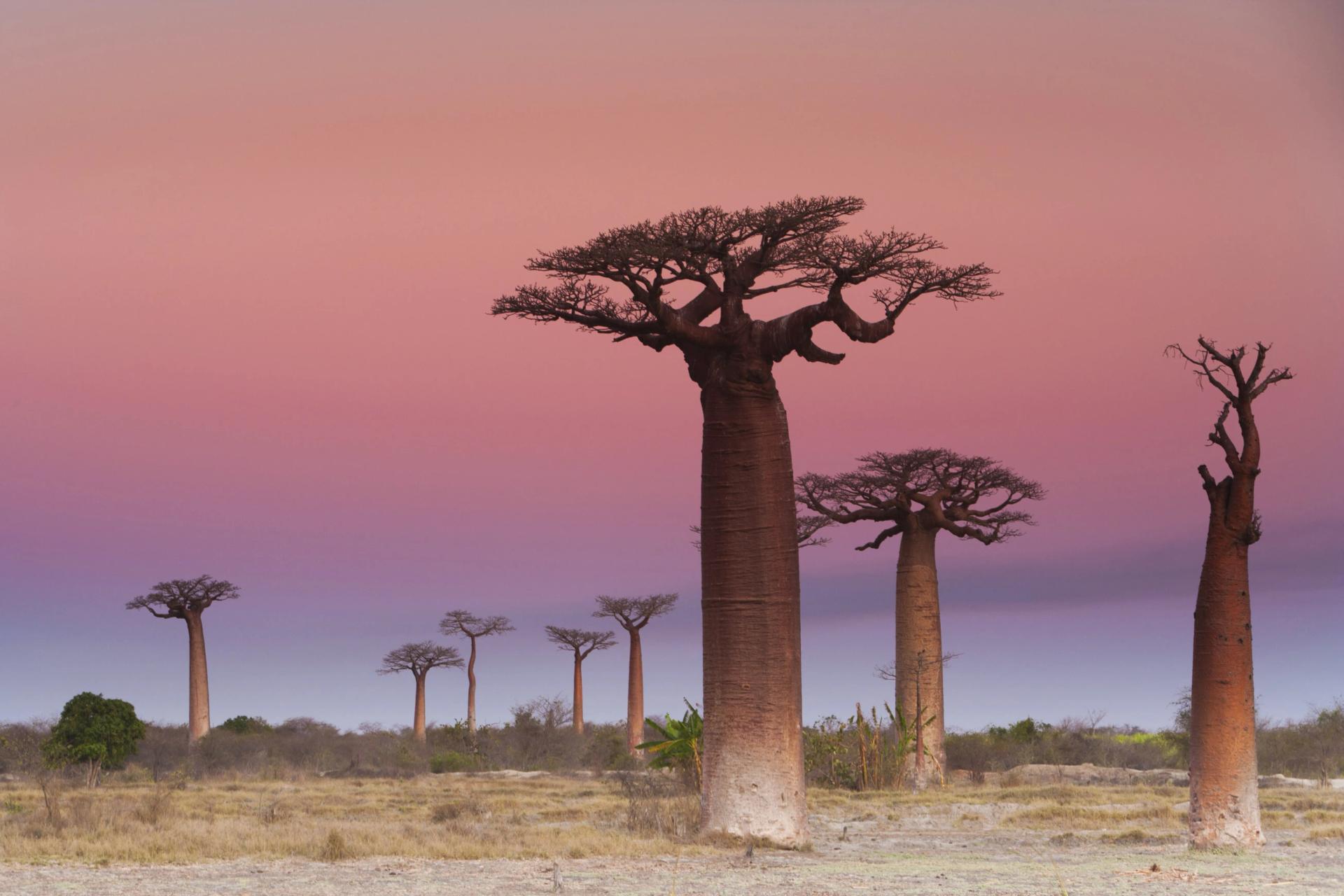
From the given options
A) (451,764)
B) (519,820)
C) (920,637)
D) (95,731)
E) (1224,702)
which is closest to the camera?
(1224,702)

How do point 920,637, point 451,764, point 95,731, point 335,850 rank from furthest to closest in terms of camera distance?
1. point 451,764
2. point 95,731
3. point 920,637
4. point 335,850

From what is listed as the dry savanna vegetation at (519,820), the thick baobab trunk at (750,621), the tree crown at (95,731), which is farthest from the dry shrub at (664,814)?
the tree crown at (95,731)

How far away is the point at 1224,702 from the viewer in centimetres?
1208

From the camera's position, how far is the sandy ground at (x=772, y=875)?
9.58 metres

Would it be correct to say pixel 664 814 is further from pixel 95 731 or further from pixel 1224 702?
pixel 95 731

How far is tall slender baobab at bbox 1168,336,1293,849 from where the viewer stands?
39.3ft

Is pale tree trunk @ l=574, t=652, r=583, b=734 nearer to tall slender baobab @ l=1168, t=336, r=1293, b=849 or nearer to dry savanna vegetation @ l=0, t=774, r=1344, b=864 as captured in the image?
dry savanna vegetation @ l=0, t=774, r=1344, b=864

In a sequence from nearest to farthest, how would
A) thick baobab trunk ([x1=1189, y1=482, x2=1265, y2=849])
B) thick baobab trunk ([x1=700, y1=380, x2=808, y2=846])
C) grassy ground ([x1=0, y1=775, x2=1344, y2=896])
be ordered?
grassy ground ([x1=0, y1=775, x2=1344, y2=896]) < thick baobab trunk ([x1=1189, y1=482, x2=1265, y2=849]) < thick baobab trunk ([x1=700, y1=380, x2=808, y2=846])

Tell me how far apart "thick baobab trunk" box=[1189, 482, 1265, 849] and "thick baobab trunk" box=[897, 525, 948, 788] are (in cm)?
1332

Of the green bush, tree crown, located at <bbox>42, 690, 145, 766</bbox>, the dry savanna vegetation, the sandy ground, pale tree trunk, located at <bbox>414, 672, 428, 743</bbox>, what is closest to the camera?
the sandy ground

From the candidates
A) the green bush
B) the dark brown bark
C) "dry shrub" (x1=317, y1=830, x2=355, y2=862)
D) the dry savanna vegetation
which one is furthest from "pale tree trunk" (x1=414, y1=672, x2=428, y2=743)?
"dry shrub" (x1=317, y1=830, x2=355, y2=862)

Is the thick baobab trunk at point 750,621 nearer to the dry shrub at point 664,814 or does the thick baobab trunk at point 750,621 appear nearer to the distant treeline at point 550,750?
the dry shrub at point 664,814

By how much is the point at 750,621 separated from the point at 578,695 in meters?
33.8

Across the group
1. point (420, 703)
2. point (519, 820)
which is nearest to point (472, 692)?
point (420, 703)
